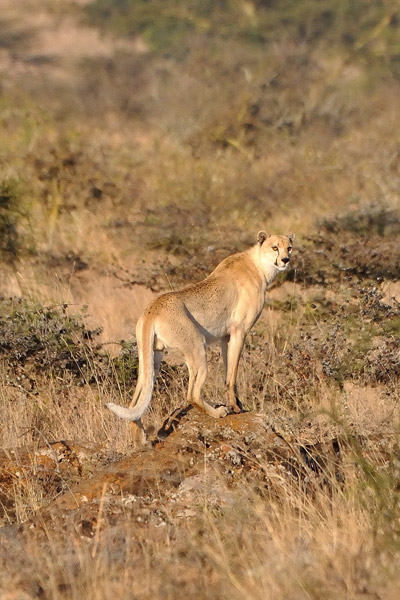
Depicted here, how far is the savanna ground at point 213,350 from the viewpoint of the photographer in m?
4.54

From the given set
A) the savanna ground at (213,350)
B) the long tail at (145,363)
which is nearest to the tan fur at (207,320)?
the long tail at (145,363)

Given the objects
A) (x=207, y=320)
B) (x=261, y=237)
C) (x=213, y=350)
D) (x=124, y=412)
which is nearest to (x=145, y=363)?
(x=124, y=412)

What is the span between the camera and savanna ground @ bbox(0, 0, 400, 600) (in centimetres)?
454

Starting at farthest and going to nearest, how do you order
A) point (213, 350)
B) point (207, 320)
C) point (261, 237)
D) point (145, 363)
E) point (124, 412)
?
point (213, 350) → point (261, 237) → point (207, 320) → point (145, 363) → point (124, 412)

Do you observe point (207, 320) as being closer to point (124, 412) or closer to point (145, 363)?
point (145, 363)

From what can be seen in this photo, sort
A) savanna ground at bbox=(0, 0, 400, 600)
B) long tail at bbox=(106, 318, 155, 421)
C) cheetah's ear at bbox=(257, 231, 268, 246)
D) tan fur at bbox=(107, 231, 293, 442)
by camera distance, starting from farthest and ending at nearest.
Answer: cheetah's ear at bbox=(257, 231, 268, 246) < tan fur at bbox=(107, 231, 293, 442) < long tail at bbox=(106, 318, 155, 421) < savanna ground at bbox=(0, 0, 400, 600)

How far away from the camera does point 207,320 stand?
7074 millimetres

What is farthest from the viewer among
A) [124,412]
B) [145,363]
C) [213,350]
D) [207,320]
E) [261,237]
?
[213,350]

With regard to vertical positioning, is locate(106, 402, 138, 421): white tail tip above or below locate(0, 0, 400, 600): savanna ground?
above

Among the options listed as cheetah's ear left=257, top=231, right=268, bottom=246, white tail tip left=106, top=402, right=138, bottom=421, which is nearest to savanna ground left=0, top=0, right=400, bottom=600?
white tail tip left=106, top=402, right=138, bottom=421

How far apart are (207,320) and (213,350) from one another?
7.05ft

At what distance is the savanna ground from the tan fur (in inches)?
13.1

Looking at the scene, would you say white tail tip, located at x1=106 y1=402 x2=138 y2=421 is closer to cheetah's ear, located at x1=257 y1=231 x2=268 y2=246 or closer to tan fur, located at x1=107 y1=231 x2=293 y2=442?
tan fur, located at x1=107 y1=231 x2=293 y2=442

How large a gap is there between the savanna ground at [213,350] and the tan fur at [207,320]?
33 centimetres
